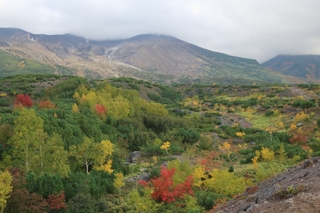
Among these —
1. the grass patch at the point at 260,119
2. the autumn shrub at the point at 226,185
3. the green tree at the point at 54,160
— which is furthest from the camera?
the grass patch at the point at 260,119

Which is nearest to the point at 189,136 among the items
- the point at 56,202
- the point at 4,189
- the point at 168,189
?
the point at 168,189

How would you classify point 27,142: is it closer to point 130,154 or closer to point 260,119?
point 130,154

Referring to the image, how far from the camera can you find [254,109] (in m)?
48.7

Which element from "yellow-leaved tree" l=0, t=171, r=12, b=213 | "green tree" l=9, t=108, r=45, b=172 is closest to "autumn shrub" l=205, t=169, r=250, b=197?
"yellow-leaved tree" l=0, t=171, r=12, b=213

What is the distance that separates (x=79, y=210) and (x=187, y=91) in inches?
2975

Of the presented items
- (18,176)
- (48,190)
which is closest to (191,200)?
(48,190)

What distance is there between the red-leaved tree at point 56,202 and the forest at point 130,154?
0.14 ft

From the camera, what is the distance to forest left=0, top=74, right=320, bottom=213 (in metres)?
12.7

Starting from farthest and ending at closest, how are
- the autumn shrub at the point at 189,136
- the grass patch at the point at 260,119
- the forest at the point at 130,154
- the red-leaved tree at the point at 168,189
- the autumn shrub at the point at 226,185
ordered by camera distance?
the grass patch at the point at 260,119, the autumn shrub at the point at 189,136, the autumn shrub at the point at 226,185, the red-leaved tree at the point at 168,189, the forest at the point at 130,154

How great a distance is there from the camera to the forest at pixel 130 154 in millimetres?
12713

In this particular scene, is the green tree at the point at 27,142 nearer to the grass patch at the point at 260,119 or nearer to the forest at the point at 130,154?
the forest at the point at 130,154

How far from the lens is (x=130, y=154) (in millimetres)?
24672

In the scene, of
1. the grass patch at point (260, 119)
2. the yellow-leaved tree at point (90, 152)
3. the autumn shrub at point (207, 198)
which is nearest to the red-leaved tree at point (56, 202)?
the yellow-leaved tree at point (90, 152)

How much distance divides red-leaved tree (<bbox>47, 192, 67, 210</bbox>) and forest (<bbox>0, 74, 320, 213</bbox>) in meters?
0.04
